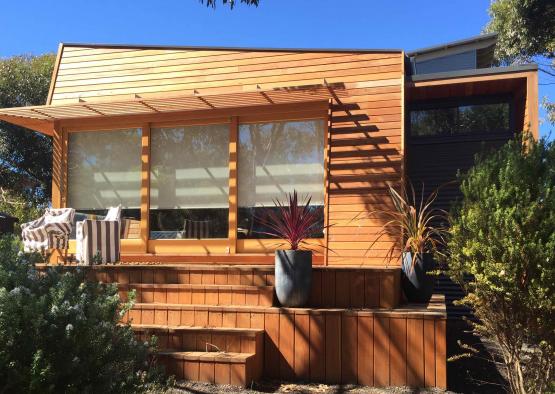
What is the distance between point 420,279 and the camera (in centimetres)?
485

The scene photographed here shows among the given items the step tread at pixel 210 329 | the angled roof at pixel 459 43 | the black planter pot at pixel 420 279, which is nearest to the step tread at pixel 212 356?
the step tread at pixel 210 329

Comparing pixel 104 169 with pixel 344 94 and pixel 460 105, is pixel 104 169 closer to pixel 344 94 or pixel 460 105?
pixel 344 94

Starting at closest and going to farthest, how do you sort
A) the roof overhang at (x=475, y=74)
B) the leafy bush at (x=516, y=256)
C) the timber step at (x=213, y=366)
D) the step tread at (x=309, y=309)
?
the leafy bush at (x=516, y=256)
the timber step at (x=213, y=366)
the step tread at (x=309, y=309)
the roof overhang at (x=475, y=74)

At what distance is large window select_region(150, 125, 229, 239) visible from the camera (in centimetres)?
700

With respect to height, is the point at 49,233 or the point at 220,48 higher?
the point at 220,48

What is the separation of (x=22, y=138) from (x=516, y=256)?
17243mm

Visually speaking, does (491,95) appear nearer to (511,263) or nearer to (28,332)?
(511,263)

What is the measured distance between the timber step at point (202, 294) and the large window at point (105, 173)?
2.35 metres

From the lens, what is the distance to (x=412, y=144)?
26.2 ft

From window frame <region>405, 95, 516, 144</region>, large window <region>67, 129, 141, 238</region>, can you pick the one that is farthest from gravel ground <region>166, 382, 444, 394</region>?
window frame <region>405, 95, 516, 144</region>

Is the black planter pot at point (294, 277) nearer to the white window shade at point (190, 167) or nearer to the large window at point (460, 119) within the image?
the white window shade at point (190, 167)

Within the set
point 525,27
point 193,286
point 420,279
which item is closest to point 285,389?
point 193,286

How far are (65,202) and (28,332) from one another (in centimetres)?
588

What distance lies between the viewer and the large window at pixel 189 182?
23.0ft
